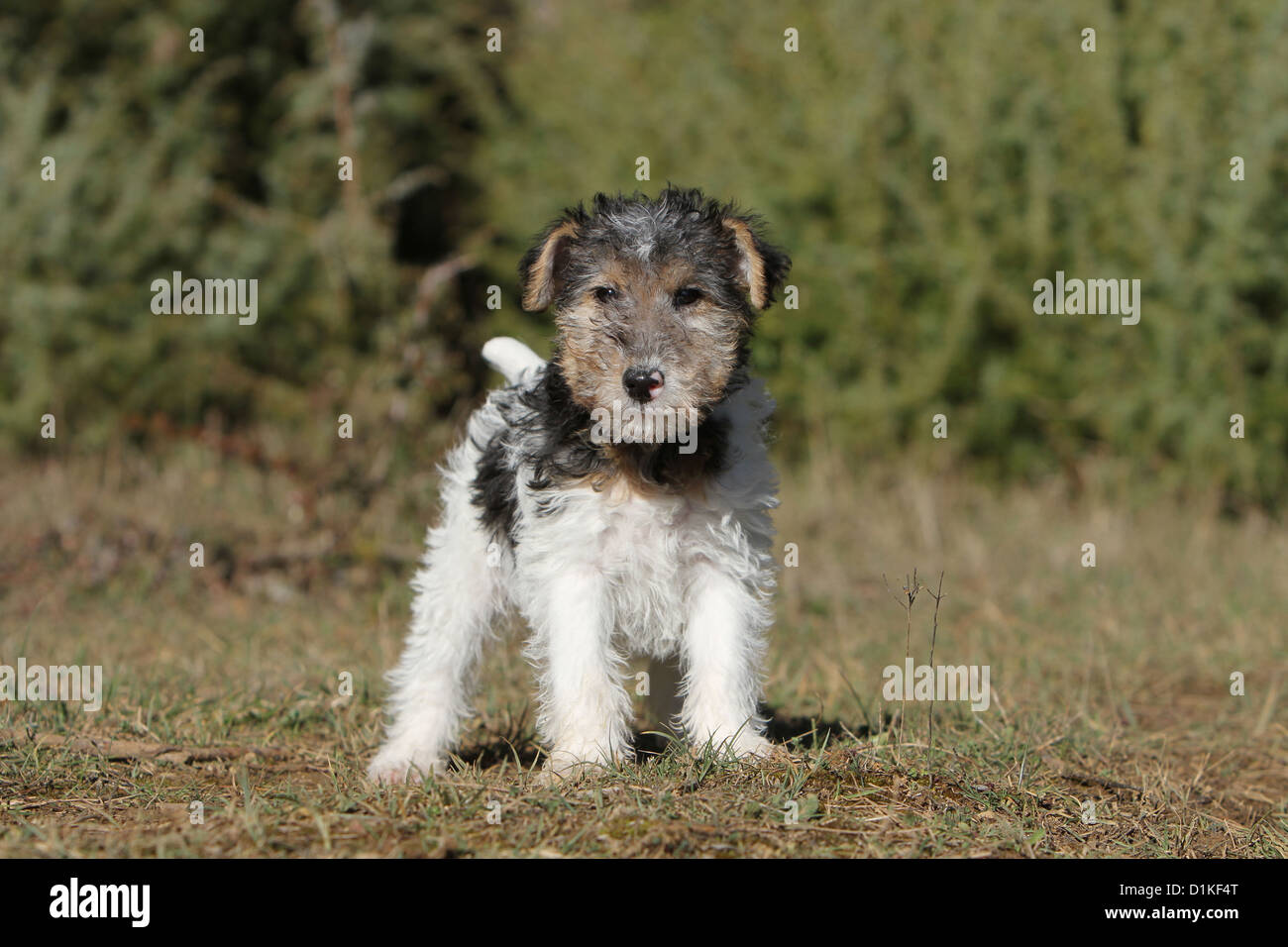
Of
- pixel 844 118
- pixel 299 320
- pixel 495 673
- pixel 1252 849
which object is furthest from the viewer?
pixel 299 320

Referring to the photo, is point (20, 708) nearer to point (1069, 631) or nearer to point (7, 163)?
point (1069, 631)

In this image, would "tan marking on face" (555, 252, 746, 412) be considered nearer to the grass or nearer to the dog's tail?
the dog's tail

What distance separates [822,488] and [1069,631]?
3.32 metres

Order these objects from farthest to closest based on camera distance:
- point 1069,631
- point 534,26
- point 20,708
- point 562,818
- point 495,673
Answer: point 534,26
point 1069,631
point 495,673
point 20,708
point 562,818

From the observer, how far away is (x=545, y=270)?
511 cm

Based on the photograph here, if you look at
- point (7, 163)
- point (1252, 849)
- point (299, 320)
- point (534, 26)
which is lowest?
point (1252, 849)

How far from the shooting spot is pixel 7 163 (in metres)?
11.7

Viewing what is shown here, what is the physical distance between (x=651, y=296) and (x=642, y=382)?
40 centimetres

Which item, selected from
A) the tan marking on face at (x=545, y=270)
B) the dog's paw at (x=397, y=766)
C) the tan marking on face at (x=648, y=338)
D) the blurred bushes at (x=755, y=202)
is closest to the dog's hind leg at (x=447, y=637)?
the dog's paw at (x=397, y=766)

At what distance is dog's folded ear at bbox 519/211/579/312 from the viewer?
16.8 ft

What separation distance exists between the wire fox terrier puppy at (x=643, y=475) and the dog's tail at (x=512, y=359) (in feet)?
1.36

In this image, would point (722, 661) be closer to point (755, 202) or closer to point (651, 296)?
point (651, 296)

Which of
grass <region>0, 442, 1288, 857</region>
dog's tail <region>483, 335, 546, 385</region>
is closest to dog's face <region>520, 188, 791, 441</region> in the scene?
dog's tail <region>483, 335, 546, 385</region>
